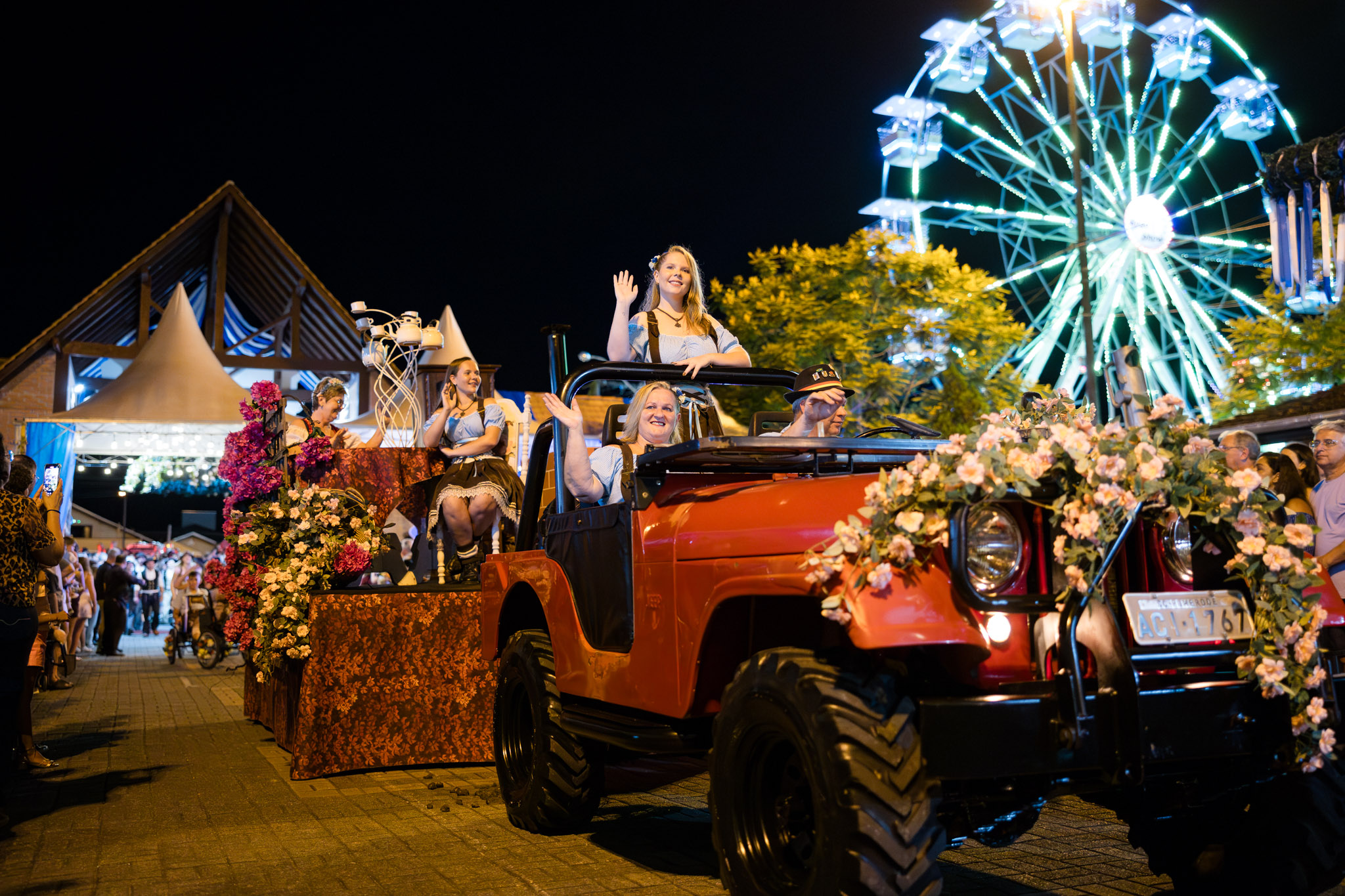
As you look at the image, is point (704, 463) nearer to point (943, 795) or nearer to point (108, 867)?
point (943, 795)

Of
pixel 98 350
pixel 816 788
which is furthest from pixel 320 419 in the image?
pixel 98 350

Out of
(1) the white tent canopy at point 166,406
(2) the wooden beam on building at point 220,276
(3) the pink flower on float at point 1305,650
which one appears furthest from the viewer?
(2) the wooden beam on building at point 220,276

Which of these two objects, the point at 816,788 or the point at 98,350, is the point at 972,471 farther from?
the point at 98,350

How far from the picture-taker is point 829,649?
2.83 meters

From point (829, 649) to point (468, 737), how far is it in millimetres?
4426

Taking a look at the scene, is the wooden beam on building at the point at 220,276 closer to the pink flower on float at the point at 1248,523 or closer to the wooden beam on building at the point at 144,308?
the wooden beam on building at the point at 144,308

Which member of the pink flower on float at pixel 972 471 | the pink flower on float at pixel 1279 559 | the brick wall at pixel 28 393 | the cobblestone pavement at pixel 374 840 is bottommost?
the cobblestone pavement at pixel 374 840

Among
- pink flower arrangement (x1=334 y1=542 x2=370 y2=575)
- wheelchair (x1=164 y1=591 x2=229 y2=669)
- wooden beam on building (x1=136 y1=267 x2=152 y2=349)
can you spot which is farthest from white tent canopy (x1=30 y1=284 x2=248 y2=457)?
pink flower arrangement (x1=334 y1=542 x2=370 y2=575)

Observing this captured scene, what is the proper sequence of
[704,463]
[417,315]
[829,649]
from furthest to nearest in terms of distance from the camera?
[417,315] < [704,463] < [829,649]

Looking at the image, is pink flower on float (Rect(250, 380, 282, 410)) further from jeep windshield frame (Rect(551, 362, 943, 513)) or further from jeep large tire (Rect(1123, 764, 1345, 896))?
jeep large tire (Rect(1123, 764, 1345, 896))

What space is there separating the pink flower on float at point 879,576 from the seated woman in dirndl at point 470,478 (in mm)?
5245

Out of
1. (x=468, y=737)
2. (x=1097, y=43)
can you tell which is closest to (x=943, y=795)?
(x=468, y=737)

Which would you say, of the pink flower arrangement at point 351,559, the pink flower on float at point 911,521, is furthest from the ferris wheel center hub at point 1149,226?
the pink flower on float at point 911,521

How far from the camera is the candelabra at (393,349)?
28.6 ft
